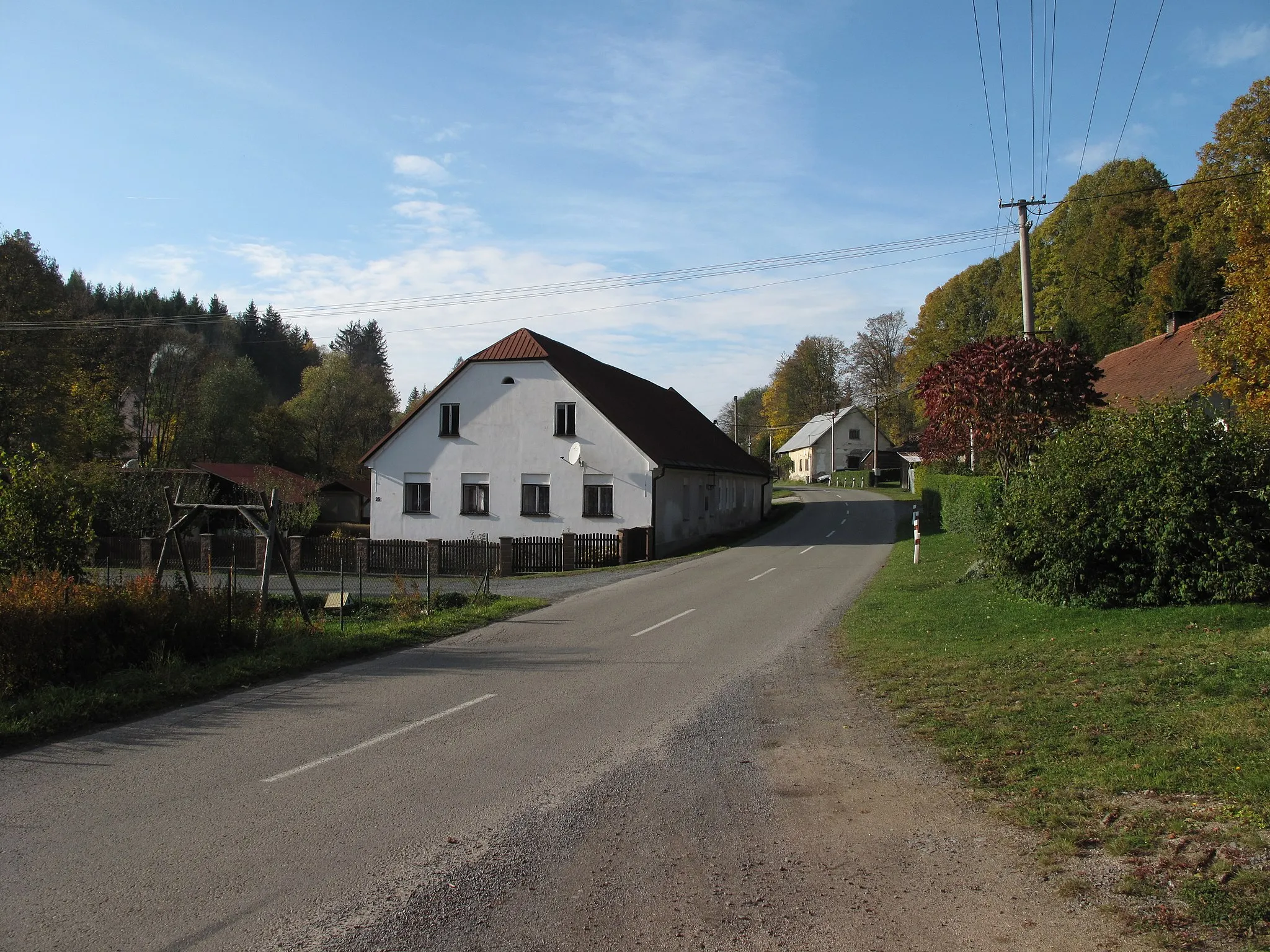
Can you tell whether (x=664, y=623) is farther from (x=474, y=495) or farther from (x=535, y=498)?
(x=474, y=495)

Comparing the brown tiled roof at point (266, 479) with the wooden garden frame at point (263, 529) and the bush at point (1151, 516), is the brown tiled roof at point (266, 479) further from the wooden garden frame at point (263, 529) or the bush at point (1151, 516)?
the bush at point (1151, 516)

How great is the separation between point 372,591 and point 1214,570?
19.1 m

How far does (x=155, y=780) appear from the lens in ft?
21.1

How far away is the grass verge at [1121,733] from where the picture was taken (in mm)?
4273

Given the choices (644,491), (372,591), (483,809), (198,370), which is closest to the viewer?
(483,809)

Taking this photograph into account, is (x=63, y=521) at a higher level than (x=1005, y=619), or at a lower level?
higher

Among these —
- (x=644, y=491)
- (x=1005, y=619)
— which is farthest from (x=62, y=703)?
(x=644, y=491)

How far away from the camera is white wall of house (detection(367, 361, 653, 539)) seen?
103 feet

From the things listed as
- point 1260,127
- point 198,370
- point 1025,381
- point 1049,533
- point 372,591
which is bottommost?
point 372,591

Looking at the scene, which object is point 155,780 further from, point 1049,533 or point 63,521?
point 1049,533

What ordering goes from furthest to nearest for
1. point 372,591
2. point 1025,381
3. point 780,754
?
point 372,591
point 1025,381
point 780,754

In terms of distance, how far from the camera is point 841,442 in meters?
87.8

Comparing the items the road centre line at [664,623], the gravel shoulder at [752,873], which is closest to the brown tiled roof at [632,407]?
the road centre line at [664,623]

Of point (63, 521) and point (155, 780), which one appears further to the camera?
point (63, 521)
